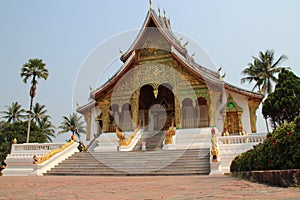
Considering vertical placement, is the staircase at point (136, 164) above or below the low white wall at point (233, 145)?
below

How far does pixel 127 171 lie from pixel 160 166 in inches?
49.1

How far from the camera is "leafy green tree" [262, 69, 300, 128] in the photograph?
534 inches

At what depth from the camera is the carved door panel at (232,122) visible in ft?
52.0

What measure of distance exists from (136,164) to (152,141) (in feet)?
16.7

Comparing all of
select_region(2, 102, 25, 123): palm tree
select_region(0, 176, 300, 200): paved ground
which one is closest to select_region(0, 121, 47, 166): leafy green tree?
select_region(2, 102, 25, 123): palm tree

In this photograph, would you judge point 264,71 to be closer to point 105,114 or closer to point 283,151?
point 105,114

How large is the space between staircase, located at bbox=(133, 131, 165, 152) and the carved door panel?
4.23m

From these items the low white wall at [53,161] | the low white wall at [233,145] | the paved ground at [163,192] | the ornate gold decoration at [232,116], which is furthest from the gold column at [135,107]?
the paved ground at [163,192]

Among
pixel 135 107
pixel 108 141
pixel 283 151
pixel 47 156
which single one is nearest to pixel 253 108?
pixel 135 107

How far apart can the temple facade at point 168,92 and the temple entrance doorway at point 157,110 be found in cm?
11

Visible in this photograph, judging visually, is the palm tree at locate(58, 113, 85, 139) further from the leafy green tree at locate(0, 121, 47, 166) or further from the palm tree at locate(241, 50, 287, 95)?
the palm tree at locate(241, 50, 287, 95)

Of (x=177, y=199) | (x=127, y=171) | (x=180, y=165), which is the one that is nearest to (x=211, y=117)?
(x=180, y=165)

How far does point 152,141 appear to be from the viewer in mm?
15109

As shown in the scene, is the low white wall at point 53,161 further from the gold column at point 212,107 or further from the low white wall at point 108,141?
the gold column at point 212,107
